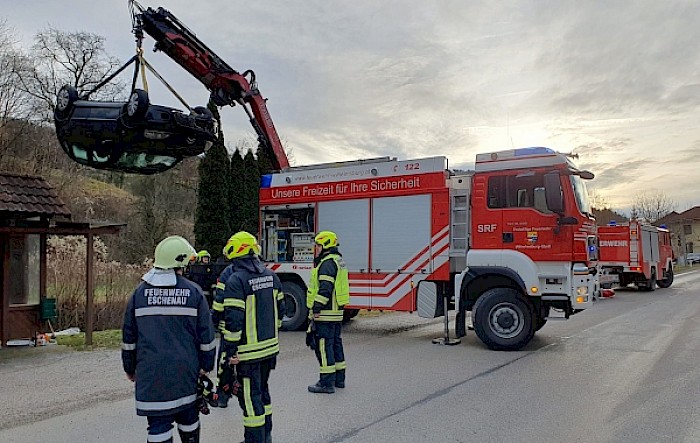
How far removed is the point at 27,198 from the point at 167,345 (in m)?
7.12

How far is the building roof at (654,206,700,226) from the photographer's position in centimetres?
8906

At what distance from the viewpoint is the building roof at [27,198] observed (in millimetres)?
9344

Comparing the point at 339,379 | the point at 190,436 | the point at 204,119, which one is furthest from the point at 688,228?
the point at 190,436

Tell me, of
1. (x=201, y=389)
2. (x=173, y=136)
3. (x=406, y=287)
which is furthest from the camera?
(x=406, y=287)

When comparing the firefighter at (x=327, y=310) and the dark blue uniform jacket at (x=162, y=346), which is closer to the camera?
the dark blue uniform jacket at (x=162, y=346)

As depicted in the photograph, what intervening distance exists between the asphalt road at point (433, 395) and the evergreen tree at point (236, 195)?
41.9 feet

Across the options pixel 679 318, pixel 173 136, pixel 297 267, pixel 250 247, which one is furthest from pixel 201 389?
pixel 679 318

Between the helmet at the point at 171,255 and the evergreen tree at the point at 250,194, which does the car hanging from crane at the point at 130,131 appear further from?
the evergreen tree at the point at 250,194

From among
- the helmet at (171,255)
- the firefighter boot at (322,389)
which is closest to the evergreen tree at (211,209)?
the firefighter boot at (322,389)

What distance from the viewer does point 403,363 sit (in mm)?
8703

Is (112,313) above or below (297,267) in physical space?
below

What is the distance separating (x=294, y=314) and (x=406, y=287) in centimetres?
267

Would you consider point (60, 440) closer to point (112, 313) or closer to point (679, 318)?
point (112, 313)

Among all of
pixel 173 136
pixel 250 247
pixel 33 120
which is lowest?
pixel 250 247
